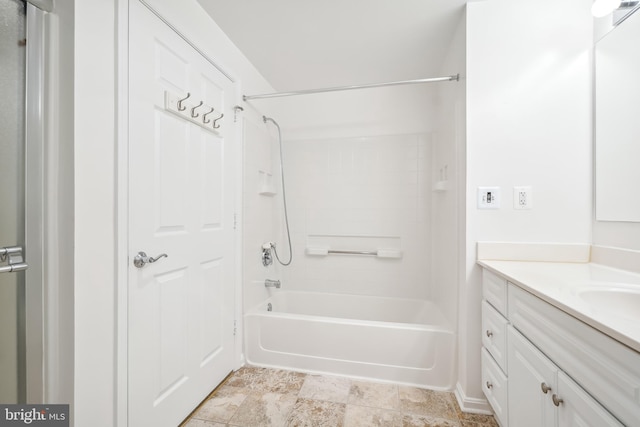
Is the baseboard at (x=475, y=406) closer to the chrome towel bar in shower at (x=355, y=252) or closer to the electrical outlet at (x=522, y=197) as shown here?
the electrical outlet at (x=522, y=197)

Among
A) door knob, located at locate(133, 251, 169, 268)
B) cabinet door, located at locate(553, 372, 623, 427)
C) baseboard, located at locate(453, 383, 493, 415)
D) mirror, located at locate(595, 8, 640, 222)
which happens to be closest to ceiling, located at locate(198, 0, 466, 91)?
mirror, located at locate(595, 8, 640, 222)

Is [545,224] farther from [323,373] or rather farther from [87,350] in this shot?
[87,350]

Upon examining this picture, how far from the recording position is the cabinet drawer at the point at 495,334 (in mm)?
1182

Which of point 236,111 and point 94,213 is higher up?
point 236,111

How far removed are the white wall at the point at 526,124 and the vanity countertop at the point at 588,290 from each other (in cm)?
21

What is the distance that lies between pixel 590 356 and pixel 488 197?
0.93 meters

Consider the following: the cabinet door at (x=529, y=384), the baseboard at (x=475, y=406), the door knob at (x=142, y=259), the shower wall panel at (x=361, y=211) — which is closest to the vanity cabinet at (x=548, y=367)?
the cabinet door at (x=529, y=384)

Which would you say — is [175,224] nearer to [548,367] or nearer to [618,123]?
[548,367]

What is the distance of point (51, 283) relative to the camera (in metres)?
0.86

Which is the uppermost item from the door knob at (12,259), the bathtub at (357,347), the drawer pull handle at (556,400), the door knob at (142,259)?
the door knob at (12,259)

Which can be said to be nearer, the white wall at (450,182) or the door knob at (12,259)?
the door knob at (12,259)

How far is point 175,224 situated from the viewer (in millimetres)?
1323

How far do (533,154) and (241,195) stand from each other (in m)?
1.82

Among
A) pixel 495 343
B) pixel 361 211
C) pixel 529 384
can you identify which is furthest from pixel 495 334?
pixel 361 211
